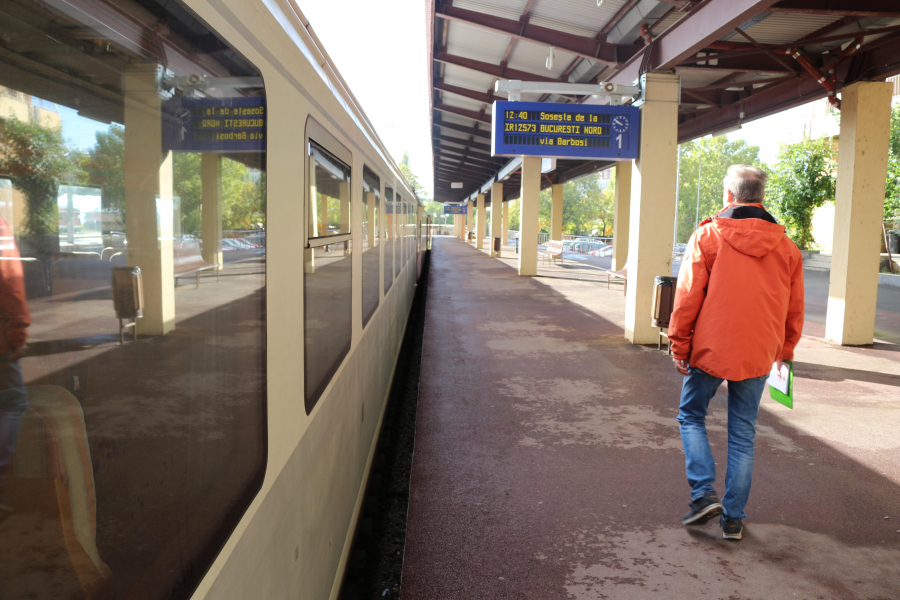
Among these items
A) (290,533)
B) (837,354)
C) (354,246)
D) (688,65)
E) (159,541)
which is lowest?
(837,354)

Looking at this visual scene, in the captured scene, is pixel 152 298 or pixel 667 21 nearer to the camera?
pixel 152 298

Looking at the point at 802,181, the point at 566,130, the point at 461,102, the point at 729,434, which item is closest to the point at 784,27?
the point at 566,130

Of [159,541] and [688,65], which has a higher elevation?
[688,65]

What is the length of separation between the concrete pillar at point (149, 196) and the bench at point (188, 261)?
0.02m

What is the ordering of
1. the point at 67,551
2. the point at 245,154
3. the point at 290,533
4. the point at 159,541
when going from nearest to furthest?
the point at 67,551 → the point at 159,541 → the point at 245,154 → the point at 290,533

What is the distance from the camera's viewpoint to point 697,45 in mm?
6984

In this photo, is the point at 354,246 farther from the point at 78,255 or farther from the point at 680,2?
the point at 680,2

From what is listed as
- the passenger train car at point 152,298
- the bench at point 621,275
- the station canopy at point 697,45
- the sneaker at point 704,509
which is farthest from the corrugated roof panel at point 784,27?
the passenger train car at point 152,298

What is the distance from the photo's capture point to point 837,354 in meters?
7.98

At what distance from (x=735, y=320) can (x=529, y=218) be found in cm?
1652

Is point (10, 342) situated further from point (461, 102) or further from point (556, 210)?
point (556, 210)

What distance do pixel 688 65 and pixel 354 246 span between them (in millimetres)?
6986

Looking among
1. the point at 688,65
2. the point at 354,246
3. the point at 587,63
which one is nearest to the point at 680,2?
the point at 688,65

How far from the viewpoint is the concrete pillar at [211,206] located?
3.88 ft
